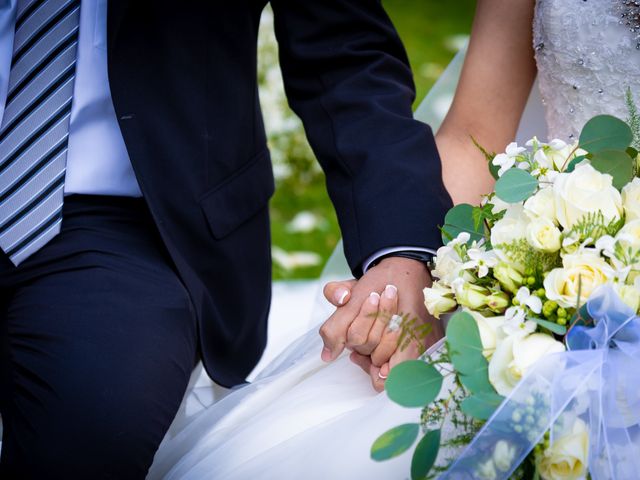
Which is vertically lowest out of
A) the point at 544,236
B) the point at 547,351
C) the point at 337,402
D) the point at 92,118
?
the point at 337,402

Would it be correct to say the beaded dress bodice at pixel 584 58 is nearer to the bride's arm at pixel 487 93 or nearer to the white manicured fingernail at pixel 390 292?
the bride's arm at pixel 487 93

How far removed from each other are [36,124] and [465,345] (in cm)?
99

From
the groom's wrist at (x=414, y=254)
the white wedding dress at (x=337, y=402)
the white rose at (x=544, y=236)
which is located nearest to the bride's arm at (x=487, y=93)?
the white wedding dress at (x=337, y=402)

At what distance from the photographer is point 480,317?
1129mm

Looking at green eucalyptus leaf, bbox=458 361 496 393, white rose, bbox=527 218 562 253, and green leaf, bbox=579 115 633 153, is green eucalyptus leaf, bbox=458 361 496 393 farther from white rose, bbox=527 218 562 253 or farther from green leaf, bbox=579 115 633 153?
green leaf, bbox=579 115 633 153

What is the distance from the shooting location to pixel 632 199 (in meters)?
1.17

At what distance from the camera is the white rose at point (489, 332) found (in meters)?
1.10

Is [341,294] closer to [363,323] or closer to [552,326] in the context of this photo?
[363,323]

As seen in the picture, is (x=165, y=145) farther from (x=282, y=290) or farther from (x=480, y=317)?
(x=282, y=290)

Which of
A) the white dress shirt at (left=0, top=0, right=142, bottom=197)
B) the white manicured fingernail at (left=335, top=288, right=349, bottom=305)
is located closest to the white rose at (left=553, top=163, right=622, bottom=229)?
the white manicured fingernail at (left=335, top=288, right=349, bottom=305)

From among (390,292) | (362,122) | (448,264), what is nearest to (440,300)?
(448,264)

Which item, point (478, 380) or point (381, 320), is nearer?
point (478, 380)

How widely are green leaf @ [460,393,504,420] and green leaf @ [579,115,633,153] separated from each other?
431mm

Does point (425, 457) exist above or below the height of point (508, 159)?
below
